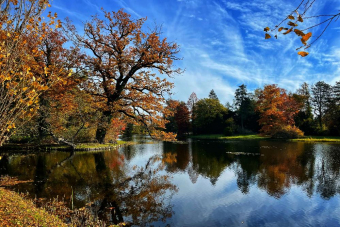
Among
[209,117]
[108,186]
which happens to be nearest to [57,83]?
[108,186]

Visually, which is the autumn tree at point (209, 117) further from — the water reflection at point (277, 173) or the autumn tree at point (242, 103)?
the water reflection at point (277, 173)

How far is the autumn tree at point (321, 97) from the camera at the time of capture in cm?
4569

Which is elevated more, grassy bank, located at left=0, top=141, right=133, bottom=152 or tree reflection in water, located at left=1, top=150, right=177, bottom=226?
grassy bank, located at left=0, top=141, right=133, bottom=152

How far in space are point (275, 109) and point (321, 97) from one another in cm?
1667

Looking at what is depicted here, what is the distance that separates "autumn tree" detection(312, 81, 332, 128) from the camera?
45.7m

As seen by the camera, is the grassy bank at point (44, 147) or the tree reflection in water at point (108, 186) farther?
the grassy bank at point (44, 147)

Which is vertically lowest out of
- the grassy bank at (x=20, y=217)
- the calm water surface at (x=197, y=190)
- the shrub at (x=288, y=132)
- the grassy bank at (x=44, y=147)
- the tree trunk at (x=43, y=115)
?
the calm water surface at (x=197, y=190)

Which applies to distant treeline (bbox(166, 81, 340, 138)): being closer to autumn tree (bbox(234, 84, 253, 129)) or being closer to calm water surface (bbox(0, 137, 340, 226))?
autumn tree (bbox(234, 84, 253, 129))

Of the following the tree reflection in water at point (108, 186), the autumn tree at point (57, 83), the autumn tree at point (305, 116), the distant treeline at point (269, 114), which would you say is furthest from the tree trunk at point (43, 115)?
the autumn tree at point (305, 116)

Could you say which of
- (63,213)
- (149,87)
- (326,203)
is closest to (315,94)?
(149,87)

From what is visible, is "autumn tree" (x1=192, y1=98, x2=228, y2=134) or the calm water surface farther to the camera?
"autumn tree" (x1=192, y1=98, x2=228, y2=134)

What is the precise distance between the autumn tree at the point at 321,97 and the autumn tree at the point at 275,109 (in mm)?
9765

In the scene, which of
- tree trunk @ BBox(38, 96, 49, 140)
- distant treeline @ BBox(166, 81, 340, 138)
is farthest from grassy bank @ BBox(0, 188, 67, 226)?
distant treeline @ BBox(166, 81, 340, 138)

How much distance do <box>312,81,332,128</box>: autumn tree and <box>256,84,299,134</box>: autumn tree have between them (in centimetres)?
977
